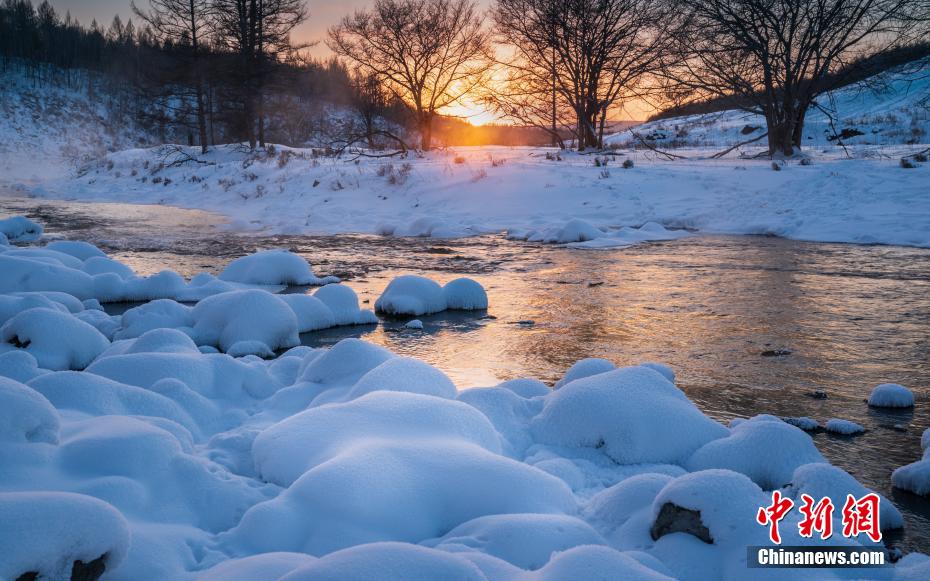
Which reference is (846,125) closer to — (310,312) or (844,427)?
(310,312)

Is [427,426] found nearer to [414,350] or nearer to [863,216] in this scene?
[414,350]

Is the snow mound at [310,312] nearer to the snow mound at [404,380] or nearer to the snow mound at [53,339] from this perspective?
the snow mound at [53,339]

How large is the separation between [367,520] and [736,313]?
469 cm

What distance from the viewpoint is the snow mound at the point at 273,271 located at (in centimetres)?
780

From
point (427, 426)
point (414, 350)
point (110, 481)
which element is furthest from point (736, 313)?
point (110, 481)

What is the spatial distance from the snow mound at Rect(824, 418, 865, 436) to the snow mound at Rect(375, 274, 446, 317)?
3.72 meters

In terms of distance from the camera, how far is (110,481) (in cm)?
245

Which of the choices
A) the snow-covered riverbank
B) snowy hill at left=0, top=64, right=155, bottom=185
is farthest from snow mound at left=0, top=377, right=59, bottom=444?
snowy hill at left=0, top=64, right=155, bottom=185

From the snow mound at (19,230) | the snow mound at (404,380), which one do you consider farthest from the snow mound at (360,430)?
the snow mound at (19,230)

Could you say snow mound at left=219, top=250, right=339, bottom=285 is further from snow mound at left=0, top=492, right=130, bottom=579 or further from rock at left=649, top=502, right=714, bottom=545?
rock at left=649, top=502, right=714, bottom=545

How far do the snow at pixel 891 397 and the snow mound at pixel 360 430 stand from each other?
226 centimetres

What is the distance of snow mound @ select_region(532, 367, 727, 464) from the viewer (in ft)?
10.5

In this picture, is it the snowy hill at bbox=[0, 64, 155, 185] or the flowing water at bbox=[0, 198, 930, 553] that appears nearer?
the flowing water at bbox=[0, 198, 930, 553]

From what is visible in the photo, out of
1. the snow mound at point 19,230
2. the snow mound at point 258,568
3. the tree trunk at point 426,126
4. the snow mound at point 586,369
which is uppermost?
the tree trunk at point 426,126
